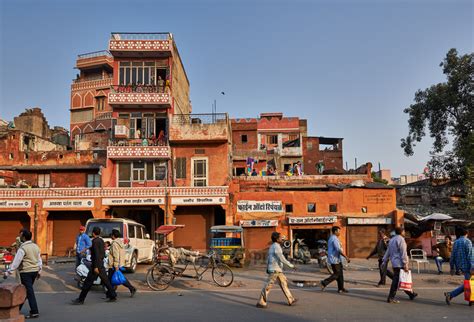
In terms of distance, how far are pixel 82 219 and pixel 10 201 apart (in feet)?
13.6

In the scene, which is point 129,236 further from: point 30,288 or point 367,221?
point 367,221

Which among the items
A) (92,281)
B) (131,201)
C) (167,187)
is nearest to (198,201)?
(167,187)

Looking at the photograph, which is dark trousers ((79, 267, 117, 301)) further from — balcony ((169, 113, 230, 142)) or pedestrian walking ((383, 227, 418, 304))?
balcony ((169, 113, 230, 142))

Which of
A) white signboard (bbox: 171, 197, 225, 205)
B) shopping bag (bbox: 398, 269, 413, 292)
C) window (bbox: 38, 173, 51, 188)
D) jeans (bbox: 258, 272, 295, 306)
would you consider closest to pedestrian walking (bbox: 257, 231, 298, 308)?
jeans (bbox: 258, 272, 295, 306)

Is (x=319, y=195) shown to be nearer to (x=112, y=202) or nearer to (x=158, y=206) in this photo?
(x=158, y=206)

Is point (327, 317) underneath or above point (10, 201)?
underneath

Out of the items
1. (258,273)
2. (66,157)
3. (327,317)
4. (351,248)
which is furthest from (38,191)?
(327,317)

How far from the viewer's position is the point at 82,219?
26969mm

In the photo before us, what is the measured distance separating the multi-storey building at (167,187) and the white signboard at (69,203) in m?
0.06

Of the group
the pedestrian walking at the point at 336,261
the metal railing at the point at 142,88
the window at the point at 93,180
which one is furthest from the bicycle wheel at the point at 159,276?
the window at the point at 93,180

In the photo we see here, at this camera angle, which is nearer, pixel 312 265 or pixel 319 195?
pixel 312 265

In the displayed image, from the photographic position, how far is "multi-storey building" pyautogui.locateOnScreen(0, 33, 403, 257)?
25.4m

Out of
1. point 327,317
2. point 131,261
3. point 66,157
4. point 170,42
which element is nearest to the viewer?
point 327,317

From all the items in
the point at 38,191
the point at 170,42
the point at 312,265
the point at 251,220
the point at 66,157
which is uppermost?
the point at 170,42
